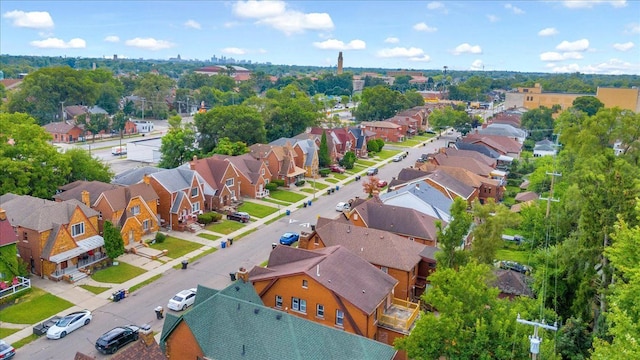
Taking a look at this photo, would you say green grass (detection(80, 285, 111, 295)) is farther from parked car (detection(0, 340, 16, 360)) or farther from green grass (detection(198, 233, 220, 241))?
green grass (detection(198, 233, 220, 241))

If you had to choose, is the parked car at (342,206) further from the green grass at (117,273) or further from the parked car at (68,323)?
the parked car at (68,323)

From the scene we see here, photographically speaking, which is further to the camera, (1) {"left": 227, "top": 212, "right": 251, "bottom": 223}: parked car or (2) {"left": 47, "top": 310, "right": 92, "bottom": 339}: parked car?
(1) {"left": 227, "top": 212, "right": 251, "bottom": 223}: parked car

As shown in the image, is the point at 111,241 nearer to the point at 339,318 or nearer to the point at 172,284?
the point at 172,284

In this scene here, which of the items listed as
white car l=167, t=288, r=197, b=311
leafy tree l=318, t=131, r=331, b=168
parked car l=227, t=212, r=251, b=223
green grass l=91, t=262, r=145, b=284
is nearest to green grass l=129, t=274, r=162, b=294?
green grass l=91, t=262, r=145, b=284

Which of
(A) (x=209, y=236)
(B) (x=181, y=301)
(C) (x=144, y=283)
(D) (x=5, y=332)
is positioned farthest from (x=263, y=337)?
(A) (x=209, y=236)

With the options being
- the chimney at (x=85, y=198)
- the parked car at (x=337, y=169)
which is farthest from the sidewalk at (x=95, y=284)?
the parked car at (x=337, y=169)

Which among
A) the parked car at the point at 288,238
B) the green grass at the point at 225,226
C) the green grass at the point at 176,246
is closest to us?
the green grass at the point at 176,246

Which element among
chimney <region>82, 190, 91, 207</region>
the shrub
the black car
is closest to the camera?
the black car
